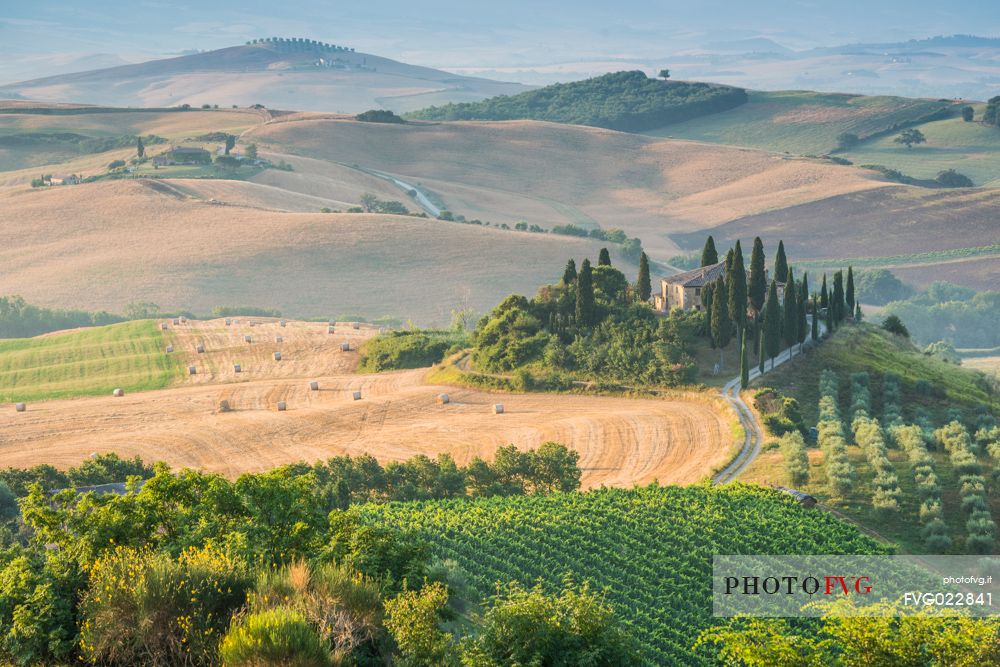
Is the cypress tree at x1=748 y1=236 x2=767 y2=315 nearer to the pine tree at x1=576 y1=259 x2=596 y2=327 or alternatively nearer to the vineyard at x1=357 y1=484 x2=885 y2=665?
the pine tree at x1=576 y1=259 x2=596 y2=327

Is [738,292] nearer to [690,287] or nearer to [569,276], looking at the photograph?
[690,287]

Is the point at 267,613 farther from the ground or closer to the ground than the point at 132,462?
farther from the ground

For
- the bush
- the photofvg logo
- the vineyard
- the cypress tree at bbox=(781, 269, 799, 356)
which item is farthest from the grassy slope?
the bush

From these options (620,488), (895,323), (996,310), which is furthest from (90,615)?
(996,310)

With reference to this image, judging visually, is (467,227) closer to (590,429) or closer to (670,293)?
(670,293)

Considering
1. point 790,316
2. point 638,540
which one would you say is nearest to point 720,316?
point 790,316

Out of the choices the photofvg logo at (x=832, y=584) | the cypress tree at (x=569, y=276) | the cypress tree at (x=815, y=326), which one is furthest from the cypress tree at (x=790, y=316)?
the photofvg logo at (x=832, y=584)
